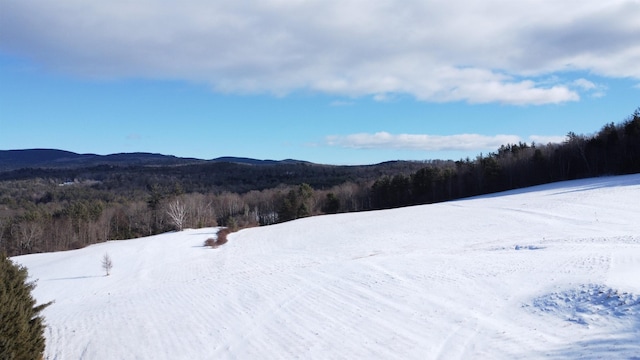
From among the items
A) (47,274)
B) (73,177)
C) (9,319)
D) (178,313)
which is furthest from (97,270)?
(73,177)

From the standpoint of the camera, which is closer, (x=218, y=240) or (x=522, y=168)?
(x=218, y=240)

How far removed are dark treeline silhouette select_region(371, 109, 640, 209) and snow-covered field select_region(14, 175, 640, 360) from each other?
2604 cm

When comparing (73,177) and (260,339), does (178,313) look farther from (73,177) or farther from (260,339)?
(73,177)

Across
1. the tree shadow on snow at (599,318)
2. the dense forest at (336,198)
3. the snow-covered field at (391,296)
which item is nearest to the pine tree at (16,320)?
the snow-covered field at (391,296)

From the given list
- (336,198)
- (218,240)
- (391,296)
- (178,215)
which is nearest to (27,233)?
(178,215)

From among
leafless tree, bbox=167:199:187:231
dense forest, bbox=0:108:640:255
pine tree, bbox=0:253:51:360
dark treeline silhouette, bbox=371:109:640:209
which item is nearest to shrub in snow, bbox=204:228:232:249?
dense forest, bbox=0:108:640:255

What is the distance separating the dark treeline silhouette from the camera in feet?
186

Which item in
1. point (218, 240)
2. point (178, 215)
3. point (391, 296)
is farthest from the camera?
point (178, 215)

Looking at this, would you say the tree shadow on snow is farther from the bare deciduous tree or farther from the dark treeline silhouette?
the bare deciduous tree

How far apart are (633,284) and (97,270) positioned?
34875mm

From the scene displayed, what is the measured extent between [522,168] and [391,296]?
5634 cm

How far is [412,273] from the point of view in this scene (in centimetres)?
1930

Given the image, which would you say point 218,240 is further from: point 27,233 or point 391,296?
point 27,233

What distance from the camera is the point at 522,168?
214 ft
